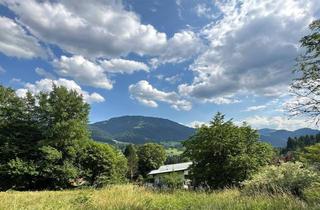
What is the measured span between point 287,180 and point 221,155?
9.92 metres

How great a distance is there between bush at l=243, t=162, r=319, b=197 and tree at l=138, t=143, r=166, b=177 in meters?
88.0

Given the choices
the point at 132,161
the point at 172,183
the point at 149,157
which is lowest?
the point at 172,183

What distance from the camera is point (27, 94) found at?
45.6 m

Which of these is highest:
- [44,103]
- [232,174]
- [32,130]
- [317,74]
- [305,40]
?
[44,103]

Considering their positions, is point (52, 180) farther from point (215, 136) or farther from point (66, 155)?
point (215, 136)

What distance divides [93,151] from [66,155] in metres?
10.8

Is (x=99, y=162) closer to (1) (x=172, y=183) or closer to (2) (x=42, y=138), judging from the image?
(2) (x=42, y=138)

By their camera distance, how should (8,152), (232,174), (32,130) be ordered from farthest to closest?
(32,130) < (8,152) < (232,174)

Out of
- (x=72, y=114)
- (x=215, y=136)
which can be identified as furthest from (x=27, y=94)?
(x=215, y=136)

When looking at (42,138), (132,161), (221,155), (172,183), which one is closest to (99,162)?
(42,138)

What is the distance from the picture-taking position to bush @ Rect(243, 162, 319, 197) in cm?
1102

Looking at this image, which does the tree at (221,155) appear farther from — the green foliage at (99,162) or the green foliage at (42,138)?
the green foliage at (99,162)

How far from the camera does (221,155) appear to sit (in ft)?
70.3

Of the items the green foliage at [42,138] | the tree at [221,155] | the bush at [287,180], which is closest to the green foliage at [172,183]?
the tree at [221,155]
